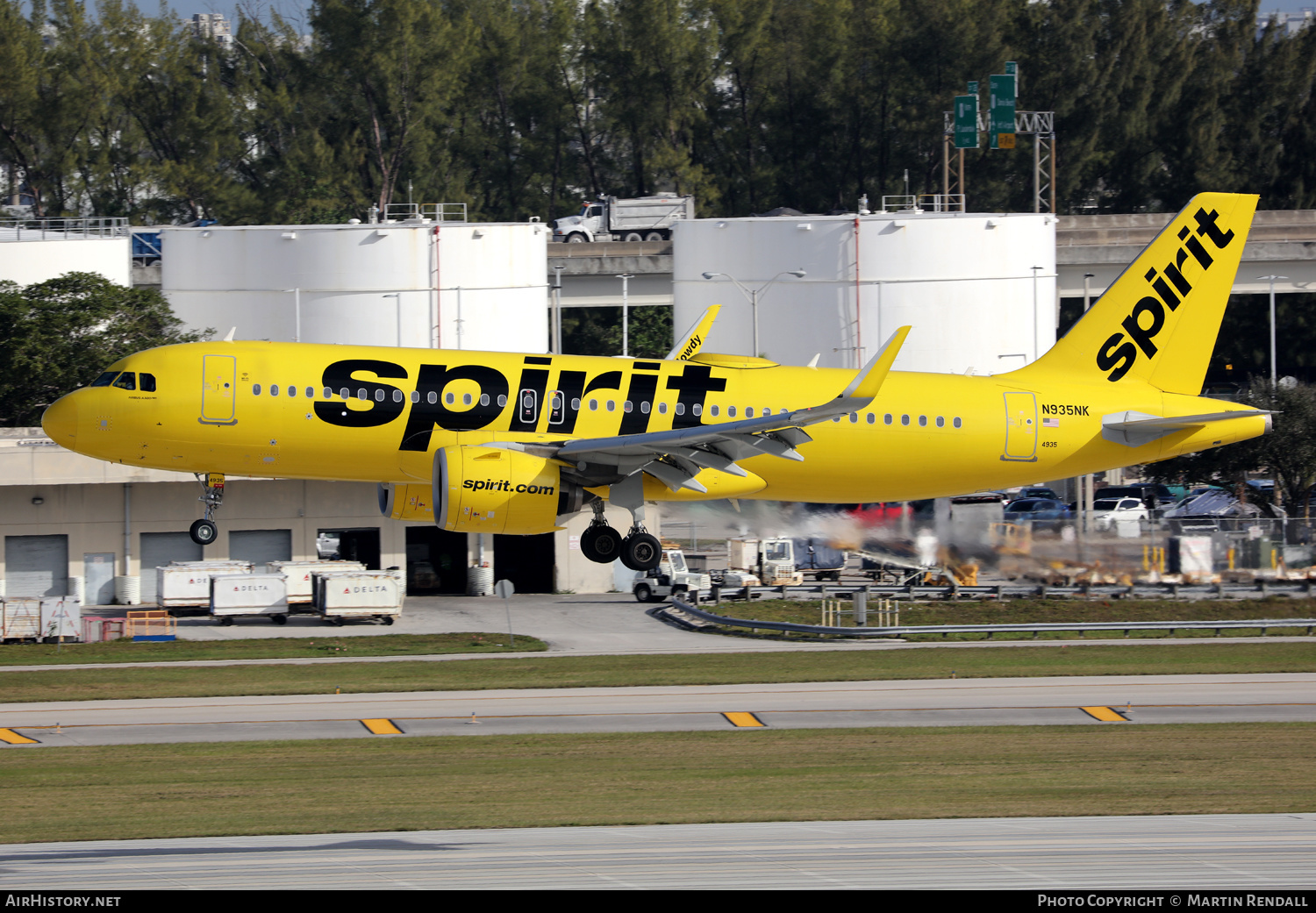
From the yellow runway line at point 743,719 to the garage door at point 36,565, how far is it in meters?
39.1

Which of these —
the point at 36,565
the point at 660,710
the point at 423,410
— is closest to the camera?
the point at 423,410

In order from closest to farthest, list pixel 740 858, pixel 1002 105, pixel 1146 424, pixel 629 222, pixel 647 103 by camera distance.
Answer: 1. pixel 740 858
2. pixel 1146 424
3. pixel 1002 105
4. pixel 629 222
5. pixel 647 103

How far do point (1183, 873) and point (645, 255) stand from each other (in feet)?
319

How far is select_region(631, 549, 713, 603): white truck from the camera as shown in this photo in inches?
2921

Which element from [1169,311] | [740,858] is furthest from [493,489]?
[1169,311]

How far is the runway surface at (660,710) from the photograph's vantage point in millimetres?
46531

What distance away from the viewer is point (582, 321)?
508ft

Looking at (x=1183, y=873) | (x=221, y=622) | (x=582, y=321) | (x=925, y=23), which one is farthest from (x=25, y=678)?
(x=925, y=23)

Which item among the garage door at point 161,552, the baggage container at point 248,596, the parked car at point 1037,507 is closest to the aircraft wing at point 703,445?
the baggage container at point 248,596

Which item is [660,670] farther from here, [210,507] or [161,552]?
[161,552]

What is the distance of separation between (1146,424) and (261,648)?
125ft

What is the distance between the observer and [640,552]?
34.2 meters

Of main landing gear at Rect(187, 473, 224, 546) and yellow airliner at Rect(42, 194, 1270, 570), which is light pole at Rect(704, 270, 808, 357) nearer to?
yellow airliner at Rect(42, 194, 1270, 570)
